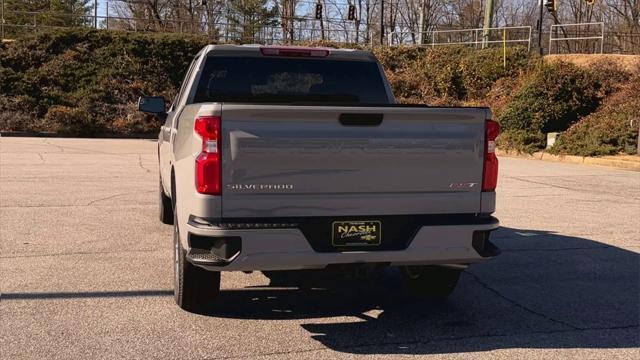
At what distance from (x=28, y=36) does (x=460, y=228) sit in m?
31.7

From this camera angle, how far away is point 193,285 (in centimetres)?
470

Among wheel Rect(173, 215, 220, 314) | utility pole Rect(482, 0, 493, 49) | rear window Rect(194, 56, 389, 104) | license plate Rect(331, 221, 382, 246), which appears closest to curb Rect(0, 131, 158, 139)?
utility pole Rect(482, 0, 493, 49)

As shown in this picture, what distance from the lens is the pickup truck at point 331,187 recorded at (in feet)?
12.9

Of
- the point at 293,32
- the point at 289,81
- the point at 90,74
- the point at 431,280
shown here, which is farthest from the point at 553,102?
the point at 293,32

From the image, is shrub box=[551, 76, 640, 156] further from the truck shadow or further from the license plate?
the license plate

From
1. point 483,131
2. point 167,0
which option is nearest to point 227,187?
point 483,131

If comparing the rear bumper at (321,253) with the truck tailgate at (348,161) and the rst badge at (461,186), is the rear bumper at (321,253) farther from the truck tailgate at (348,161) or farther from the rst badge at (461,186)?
the rst badge at (461,186)

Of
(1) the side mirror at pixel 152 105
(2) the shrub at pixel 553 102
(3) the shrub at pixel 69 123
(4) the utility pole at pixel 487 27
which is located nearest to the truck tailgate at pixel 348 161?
(1) the side mirror at pixel 152 105

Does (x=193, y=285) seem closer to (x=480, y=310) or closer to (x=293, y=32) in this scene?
(x=480, y=310)

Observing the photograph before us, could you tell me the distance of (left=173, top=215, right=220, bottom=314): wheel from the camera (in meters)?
4.62

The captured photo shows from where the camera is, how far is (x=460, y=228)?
428 centimetres

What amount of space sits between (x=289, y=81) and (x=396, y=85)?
25.6m

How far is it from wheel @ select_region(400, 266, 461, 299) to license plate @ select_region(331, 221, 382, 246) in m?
1.14

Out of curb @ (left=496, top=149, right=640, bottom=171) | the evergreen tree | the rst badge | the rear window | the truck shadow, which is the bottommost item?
the truck shadow
